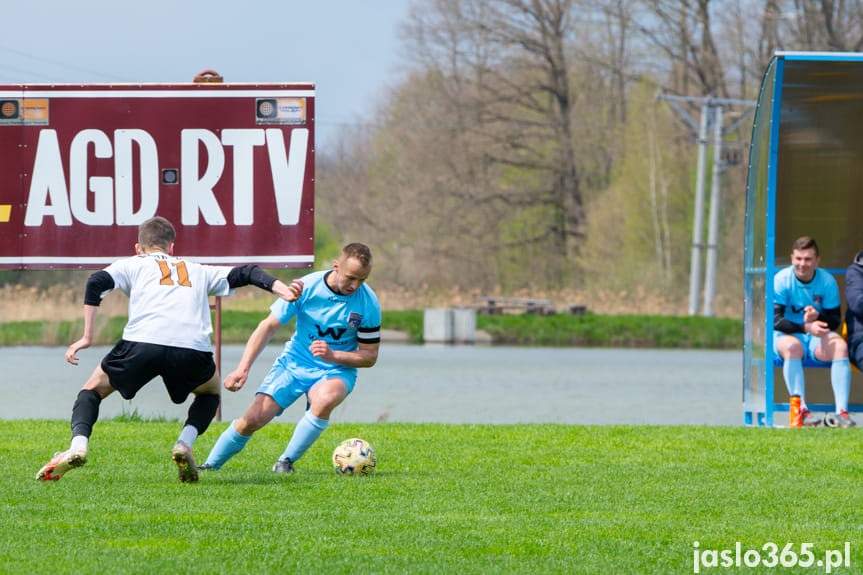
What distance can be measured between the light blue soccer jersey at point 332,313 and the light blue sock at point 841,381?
6056mm

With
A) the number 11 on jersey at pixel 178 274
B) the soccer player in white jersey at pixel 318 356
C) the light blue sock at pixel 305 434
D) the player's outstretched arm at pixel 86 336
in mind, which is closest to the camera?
the player's outstretched arm at pixel 86 336

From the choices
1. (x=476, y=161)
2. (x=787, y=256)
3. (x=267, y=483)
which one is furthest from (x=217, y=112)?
(x=476, y=161)

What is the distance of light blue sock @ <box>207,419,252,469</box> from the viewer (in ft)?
25.7

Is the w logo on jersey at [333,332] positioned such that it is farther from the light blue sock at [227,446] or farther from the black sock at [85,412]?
the black sock at [85,412]

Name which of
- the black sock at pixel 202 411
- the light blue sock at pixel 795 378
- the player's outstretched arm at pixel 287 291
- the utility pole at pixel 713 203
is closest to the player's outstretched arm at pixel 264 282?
the player's outstretched arm at pixel 287 291

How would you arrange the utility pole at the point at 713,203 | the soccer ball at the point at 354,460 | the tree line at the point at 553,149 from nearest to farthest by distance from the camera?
1. the soccer ball at the point at 354,460
2. the utility pole at the point at 713,203
3. the tree line at the point at 553,149

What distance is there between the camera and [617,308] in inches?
1596

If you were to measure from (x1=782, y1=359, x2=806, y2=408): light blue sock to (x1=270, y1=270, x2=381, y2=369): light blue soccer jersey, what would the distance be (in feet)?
18.8

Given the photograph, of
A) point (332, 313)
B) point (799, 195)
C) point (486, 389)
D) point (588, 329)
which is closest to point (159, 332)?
point (332, 313)

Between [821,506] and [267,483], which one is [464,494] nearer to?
[267,483]

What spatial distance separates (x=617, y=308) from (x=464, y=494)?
3404cm

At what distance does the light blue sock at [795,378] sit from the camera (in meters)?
11.8

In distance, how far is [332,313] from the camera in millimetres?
7668

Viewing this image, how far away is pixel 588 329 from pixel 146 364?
28707 mm
